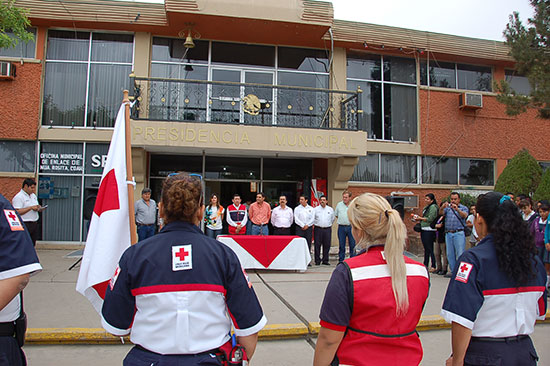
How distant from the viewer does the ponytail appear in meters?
1.95

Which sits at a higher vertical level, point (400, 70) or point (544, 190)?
point (400, 70)

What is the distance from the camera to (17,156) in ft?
37.2

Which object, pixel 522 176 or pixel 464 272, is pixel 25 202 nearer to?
pixel 464 272

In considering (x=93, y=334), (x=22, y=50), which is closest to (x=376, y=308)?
(x=93, y=334)

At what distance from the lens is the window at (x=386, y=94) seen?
13.4m

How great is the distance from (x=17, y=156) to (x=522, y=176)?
50.1 feet

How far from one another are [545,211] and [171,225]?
24.4 feet

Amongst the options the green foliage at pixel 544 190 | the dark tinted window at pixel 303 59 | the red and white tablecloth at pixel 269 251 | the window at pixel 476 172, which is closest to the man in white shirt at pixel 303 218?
the red and white tablecloth at pixel 269 251

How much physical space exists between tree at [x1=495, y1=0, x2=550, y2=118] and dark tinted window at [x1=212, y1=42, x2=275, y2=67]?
7026 millimetres

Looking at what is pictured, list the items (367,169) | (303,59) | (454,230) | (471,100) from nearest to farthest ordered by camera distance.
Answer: (454,230), (367,169), (303,59), (471,100)

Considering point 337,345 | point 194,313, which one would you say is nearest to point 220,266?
point 194,313

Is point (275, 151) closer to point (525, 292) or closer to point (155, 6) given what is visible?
point (155, 6)

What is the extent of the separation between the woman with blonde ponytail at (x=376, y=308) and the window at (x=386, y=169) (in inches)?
442

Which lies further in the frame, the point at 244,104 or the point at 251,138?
the point at 244,104
